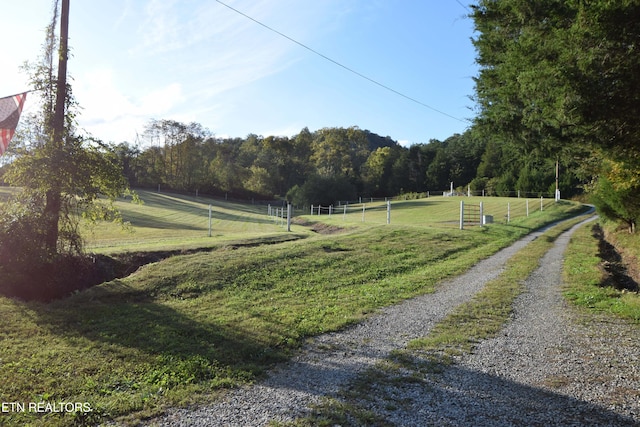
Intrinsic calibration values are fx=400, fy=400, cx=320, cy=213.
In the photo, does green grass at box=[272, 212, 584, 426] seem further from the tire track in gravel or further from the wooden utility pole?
the wooden utility pole

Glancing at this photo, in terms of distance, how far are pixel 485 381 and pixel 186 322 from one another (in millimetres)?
4240

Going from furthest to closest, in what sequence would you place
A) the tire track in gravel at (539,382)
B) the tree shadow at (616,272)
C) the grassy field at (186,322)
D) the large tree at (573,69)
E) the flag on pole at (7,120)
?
the tree shadow at (616,272) < the flag on pole at (7,120) < the large tree at (573,69) < the grassy field at (186,322) < the tire track in gravel at (539,382)

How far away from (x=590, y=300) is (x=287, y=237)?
35.6 feet

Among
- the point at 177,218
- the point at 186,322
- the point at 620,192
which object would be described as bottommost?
the point at 177,218

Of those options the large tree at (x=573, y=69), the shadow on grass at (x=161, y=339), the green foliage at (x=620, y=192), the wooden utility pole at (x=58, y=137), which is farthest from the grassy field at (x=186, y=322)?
the green foliage at (x=620, y=192)

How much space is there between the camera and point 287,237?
16266 mm

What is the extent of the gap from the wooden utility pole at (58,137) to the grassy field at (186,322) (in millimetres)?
1642

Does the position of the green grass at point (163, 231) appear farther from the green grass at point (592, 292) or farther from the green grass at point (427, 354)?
the green grass at point (592, 292)

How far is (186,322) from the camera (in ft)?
20.0

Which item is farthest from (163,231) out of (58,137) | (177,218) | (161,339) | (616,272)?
(616,272)

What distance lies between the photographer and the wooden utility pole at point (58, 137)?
7996mm

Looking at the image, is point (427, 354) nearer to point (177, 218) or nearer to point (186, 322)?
point (186, 322)

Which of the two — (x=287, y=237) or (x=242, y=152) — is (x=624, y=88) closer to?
(x=287, y=237)

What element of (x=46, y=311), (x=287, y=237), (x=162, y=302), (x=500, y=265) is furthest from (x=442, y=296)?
(x=287, y=237)
